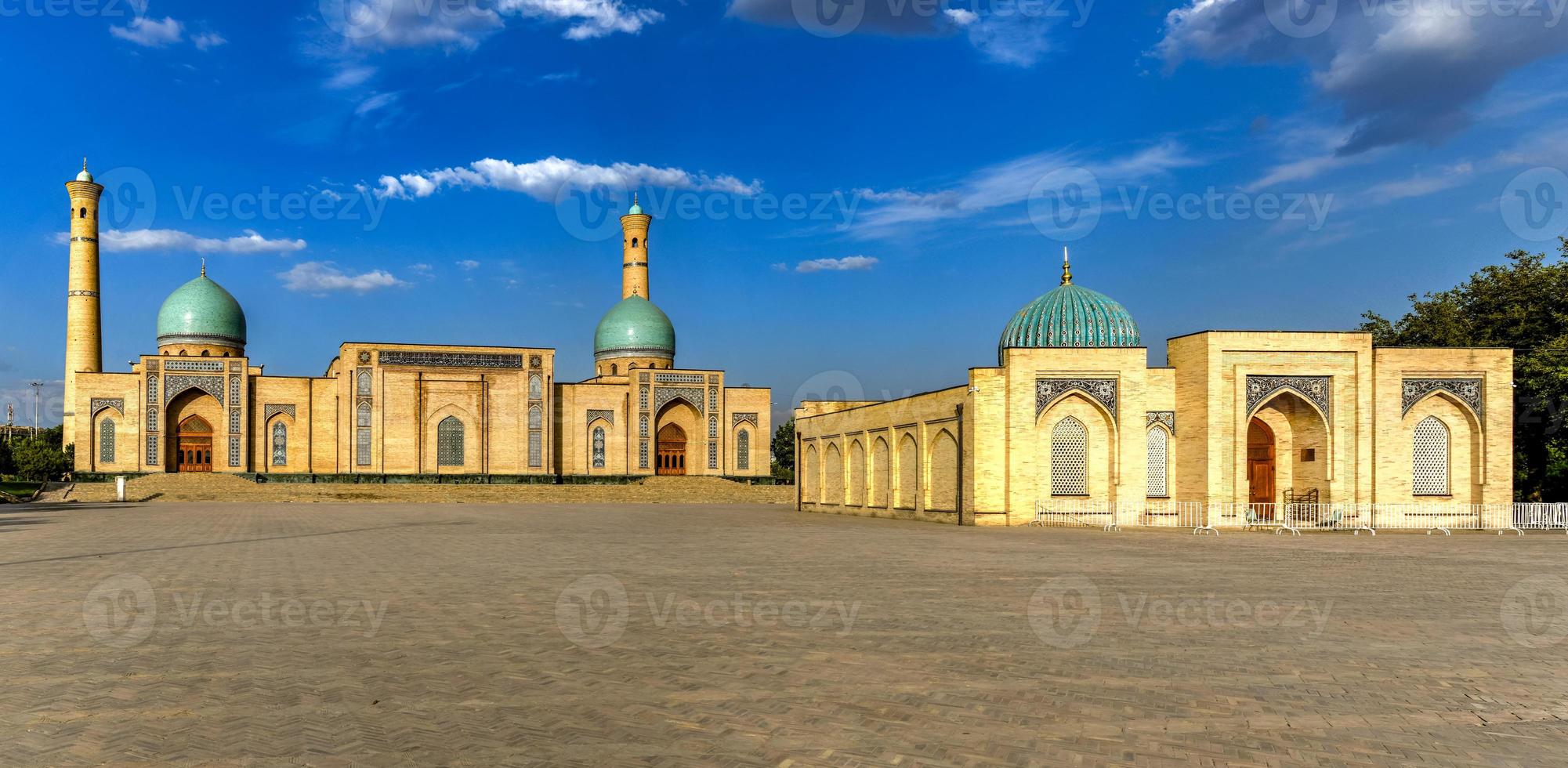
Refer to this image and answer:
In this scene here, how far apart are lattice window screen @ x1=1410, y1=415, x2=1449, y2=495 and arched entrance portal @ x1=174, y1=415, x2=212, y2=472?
47.8 m

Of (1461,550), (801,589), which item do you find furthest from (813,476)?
(801,589)

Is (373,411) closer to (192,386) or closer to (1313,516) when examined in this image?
(192,386)

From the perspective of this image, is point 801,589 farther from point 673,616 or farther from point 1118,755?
point 1118,755

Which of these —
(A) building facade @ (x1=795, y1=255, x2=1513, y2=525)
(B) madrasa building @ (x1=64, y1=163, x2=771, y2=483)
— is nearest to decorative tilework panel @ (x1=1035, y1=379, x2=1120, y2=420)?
(A) building facade @ (x1=795, y1=255, x2=1513, y2=525)

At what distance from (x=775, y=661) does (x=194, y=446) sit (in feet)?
155

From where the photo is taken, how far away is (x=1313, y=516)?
87.3 ft

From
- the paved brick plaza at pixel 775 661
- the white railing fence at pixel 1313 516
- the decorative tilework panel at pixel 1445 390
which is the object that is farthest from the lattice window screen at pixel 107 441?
the decorative tilework panel at pixel 1445 390

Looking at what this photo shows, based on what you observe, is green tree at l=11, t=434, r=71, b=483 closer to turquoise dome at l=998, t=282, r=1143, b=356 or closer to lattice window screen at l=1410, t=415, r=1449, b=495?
turquoise dome at l=998, t=282, r=1143, b=356

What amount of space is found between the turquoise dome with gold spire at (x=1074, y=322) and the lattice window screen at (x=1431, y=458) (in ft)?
27.2

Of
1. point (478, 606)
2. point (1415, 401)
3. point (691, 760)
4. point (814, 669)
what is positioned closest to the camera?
point (691, 760)

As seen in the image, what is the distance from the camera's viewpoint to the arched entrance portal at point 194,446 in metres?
46.6

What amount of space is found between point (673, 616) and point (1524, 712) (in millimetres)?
Result: 7090

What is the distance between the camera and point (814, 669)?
7859mm

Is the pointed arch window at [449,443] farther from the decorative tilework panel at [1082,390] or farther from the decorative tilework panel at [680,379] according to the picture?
the decorative tilework panel at [1082,390]
